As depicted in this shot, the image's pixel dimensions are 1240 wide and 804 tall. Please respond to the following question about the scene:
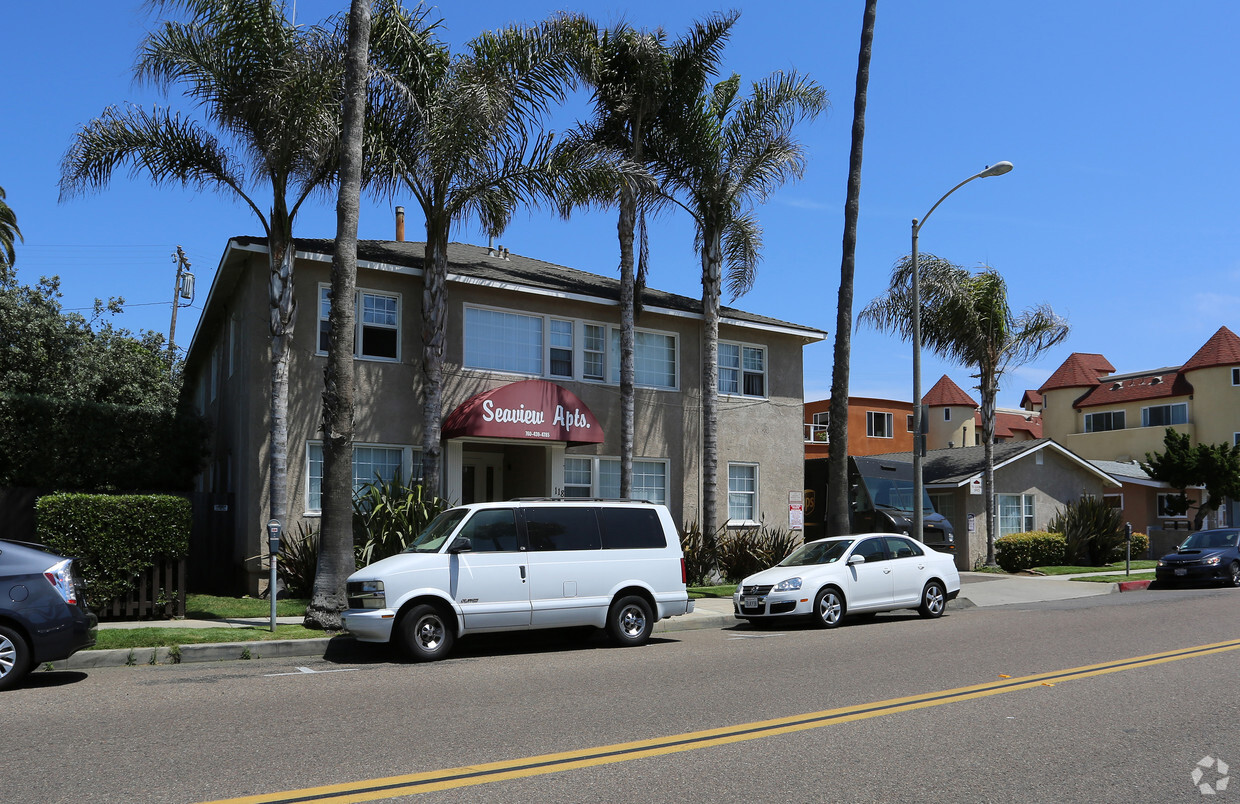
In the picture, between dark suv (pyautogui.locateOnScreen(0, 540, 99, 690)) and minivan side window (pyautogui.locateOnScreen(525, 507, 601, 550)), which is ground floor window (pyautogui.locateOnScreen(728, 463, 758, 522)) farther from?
dark suv (pyautogui.locateOnScreen(0, 540, 99, 690))

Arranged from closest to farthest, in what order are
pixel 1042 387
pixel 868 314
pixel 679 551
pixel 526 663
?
pixel 526 663 < pixel 679 551 < pixel 868 314 < pixel 1042 387

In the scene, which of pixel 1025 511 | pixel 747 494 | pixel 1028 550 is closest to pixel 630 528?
pixel 747 494

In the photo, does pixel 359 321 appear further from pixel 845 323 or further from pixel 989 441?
pixel 989 441

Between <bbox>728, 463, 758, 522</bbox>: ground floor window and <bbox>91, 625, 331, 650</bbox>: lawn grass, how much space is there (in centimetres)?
1155

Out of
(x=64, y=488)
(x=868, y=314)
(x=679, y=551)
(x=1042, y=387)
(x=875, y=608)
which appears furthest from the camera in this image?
(x=1042, y=387)

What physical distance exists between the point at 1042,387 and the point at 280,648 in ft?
166

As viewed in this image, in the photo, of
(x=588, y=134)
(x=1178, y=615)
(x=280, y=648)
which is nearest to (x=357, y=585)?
(x=280, y=648)

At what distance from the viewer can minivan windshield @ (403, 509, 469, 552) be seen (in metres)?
11.9

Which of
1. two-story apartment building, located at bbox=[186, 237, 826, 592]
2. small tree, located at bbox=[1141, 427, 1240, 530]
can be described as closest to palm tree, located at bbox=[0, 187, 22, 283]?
two-story apartment building, located at bbox=[186, 237, 826, 592]

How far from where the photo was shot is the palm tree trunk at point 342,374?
43.6 ft

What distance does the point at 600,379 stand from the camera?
68.8 ft

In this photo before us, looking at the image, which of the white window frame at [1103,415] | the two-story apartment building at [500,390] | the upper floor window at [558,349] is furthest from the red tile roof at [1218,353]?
the upper floor window at [558,349]

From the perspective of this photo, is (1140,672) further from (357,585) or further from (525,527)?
(357,585)

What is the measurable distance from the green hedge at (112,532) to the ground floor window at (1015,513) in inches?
972
